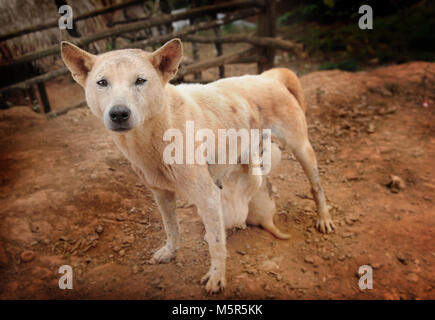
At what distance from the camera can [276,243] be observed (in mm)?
3211

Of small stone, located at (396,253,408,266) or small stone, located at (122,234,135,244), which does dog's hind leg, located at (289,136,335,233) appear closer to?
small stone, located at (396,253,408,266)

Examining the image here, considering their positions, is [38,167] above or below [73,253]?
above

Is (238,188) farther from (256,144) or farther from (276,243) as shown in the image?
(276,243)

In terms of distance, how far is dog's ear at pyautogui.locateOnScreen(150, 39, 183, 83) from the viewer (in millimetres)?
Result: 2137

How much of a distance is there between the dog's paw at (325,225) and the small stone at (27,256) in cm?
291

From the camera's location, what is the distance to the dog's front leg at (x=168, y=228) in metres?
2.79

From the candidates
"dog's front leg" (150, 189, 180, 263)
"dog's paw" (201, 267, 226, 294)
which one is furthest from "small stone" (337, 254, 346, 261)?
"dog's front leg" (150, 189, 180, 263)

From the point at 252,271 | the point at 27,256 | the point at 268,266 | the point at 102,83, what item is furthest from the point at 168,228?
the point at 102,83

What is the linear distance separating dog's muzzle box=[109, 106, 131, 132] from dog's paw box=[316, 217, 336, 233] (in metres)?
2.49

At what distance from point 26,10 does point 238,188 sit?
15.9ft

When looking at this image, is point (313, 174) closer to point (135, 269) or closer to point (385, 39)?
point (135, 269)

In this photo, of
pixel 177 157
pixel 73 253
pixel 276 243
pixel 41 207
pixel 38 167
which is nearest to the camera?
pixel 177 157

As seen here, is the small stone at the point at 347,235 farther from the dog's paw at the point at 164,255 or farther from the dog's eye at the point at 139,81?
the dog's eye at the point at 139,81
